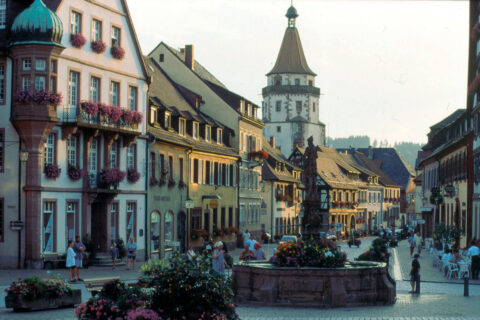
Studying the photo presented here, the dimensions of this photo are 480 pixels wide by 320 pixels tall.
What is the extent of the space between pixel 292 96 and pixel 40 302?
115541mm

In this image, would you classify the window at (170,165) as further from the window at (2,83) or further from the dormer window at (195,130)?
the window at (2,83)

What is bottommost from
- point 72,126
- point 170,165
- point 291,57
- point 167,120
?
point 170,165

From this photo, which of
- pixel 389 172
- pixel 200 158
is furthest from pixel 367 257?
pixel 389 172

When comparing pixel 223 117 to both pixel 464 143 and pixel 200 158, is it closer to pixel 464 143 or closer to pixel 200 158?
pixel 200 158

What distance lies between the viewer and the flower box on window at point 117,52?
145ft

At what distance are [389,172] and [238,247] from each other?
89264 millimetres

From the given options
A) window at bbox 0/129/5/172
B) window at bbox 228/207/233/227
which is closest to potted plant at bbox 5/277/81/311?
window at bbox 0/129/5/172

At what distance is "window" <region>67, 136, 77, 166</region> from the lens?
4050cm

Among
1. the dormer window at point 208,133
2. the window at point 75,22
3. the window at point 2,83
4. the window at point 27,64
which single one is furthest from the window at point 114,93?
the dormer window at point 208,133

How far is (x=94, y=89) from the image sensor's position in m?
42.8

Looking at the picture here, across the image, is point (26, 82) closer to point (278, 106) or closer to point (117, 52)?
point (117, 52)

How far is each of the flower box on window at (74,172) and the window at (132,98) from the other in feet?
20.7

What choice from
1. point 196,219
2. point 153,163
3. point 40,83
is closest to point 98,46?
point 40,83

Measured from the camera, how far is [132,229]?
152 ft
